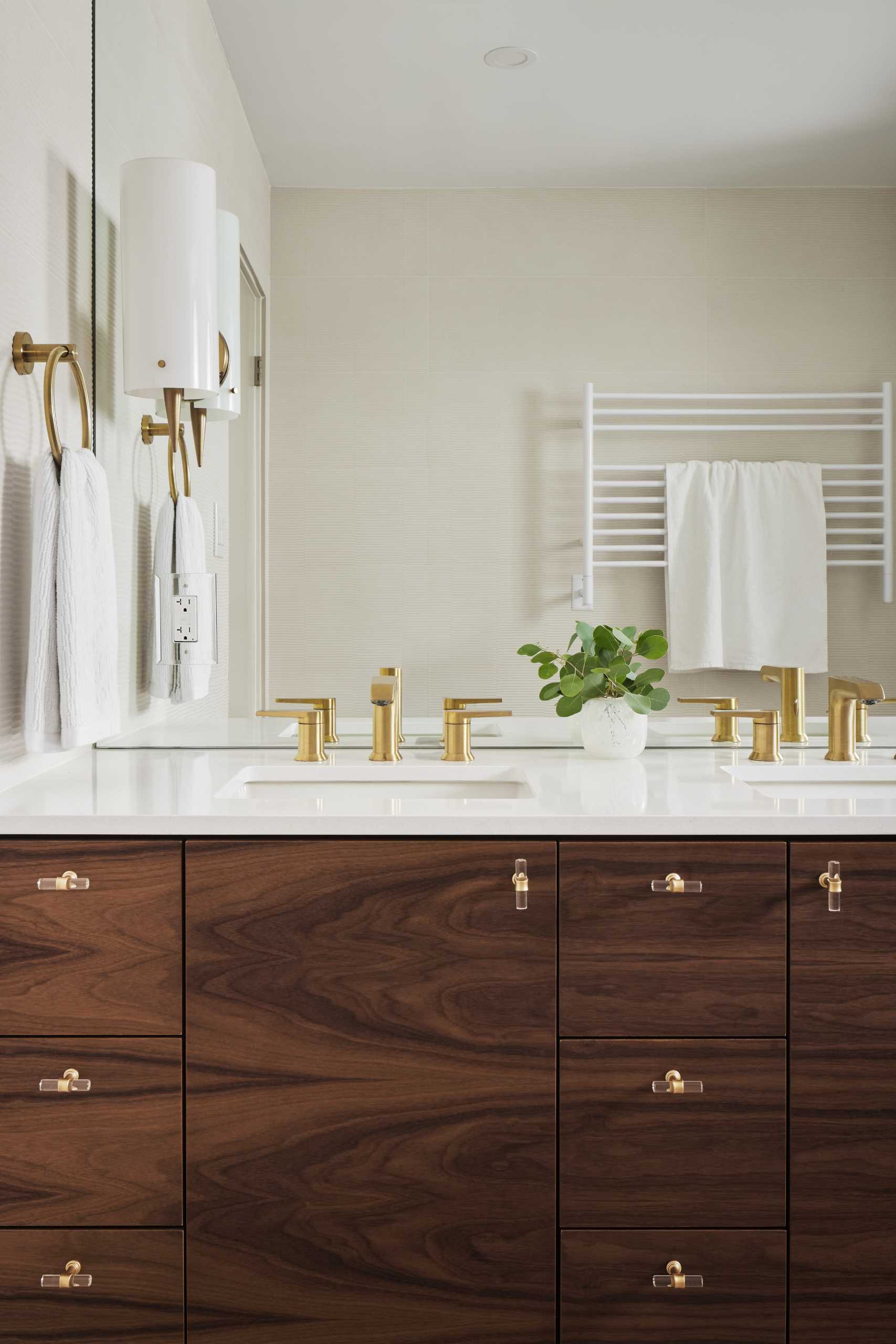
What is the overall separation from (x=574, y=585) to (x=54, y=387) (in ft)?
2.82

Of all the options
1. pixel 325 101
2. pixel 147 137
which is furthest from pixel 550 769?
pixel 147 137

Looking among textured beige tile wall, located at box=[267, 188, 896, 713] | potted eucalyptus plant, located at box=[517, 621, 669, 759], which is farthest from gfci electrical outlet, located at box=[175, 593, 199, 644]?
potted eucalyptus plant, located at box=[517, 621, 669, 759]

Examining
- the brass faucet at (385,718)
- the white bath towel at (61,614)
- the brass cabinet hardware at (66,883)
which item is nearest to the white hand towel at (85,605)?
the white bath towel at (61,614)

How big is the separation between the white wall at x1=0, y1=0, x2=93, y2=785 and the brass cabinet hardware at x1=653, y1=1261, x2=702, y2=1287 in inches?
41.6

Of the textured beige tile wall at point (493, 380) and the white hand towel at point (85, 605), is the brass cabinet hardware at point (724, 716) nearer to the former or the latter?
the textured beige tile wall at point (493, 380)

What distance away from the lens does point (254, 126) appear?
1.71m

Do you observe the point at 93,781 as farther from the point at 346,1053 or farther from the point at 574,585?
the point at 574,585

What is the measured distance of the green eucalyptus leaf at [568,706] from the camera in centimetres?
172

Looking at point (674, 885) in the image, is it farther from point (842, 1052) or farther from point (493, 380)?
point (493, 380)

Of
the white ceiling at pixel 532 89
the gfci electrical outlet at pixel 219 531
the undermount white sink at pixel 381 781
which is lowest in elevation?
the undermount white sink at pixel 381 781

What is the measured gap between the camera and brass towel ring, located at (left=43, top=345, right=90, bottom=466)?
1399 mm

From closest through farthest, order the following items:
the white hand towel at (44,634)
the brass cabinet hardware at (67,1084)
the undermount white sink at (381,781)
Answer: the brass cabinet hardware at (67,1084), the white hand towel at (44,634), the undermount white sink at (381,781)

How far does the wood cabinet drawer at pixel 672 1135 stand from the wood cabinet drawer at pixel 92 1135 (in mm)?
476

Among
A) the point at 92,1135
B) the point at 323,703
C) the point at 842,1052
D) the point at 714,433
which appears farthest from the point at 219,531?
the point at 842,1052
